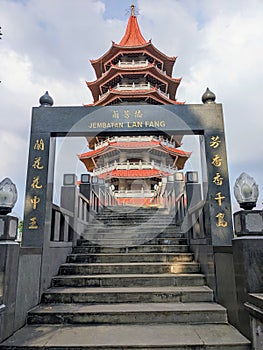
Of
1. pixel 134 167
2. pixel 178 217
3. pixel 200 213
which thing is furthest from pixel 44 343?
pixel 134 167

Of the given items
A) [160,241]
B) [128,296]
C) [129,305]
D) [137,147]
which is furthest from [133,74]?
[129,305]

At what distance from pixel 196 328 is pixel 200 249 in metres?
1.36

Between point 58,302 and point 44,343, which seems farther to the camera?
point 58,302

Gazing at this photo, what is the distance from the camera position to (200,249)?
3762 millimetres

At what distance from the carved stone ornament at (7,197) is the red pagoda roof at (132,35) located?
19.0 meters

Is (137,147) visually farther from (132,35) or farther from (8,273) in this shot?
(8,273)

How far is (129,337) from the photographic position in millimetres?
2320

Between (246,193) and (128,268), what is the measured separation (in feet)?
7.40

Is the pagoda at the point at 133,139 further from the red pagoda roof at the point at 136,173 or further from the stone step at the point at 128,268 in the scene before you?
the stone step at the point at 128,268

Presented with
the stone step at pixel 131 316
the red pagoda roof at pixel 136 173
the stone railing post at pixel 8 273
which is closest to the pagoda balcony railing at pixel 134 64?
the red pagoda roof at pixel 136 173

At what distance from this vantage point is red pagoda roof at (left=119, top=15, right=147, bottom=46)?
749 inches

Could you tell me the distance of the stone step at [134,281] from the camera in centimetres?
344

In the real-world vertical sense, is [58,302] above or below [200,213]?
below

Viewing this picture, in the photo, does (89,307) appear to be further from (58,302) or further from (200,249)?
(200,249)
